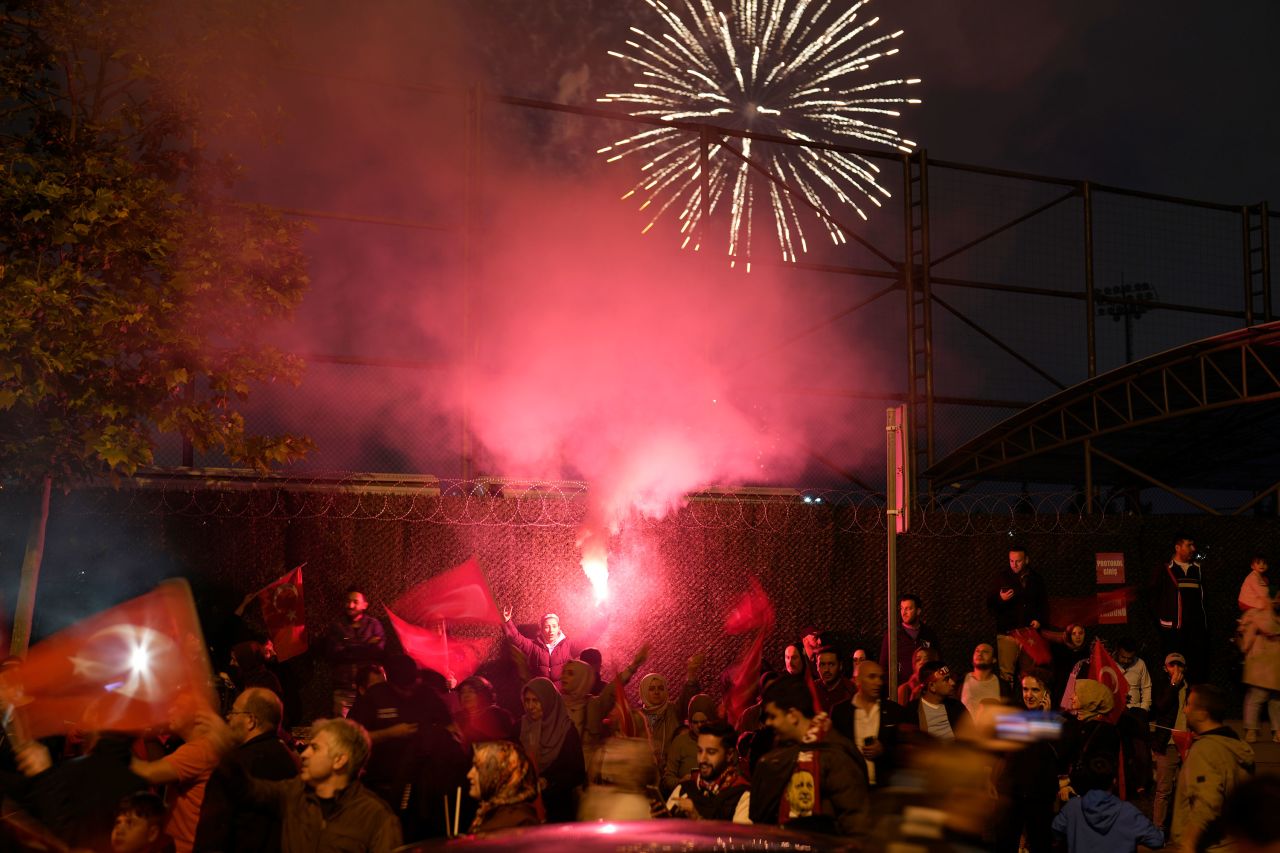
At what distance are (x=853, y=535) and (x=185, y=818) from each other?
8.94 meters

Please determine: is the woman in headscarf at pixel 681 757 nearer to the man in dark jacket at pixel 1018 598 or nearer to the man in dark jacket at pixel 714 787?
the man in dark jacket at pixel 714 787

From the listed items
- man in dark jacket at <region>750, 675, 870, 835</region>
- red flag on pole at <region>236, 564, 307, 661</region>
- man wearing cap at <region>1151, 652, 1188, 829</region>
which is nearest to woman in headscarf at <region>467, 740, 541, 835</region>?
man in dark jacket at <region>750, 675, 870, 835</region>

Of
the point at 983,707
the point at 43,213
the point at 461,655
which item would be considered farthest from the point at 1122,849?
the point at 43,213

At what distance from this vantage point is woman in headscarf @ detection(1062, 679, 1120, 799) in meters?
7.46

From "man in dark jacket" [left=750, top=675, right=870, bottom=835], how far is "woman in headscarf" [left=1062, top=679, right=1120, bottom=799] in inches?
74.3

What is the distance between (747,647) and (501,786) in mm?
7694

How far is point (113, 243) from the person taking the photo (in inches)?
395

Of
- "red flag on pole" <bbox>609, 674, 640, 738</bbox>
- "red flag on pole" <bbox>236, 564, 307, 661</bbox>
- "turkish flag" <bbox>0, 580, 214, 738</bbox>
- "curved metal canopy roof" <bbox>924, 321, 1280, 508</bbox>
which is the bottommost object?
"red flag on pole" <bbox>609, 674, 640, 738</bbox>

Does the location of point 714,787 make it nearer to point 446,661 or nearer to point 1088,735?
point 1088,735

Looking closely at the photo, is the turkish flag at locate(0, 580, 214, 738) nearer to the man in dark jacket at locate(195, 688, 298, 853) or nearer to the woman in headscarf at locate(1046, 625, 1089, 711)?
the man in dark jacket at locate(195, 688, 298, 853)

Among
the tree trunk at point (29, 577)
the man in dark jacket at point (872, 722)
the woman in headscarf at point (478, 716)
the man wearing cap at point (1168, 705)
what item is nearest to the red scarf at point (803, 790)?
the man in dark jacket at point (872, 722)

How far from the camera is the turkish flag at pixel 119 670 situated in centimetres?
792

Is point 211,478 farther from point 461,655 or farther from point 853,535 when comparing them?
point 853,535

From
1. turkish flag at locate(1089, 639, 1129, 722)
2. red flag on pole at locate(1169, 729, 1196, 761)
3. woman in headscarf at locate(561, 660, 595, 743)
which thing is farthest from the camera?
turkish flag at locate(1089, 639, 1129, 722)
